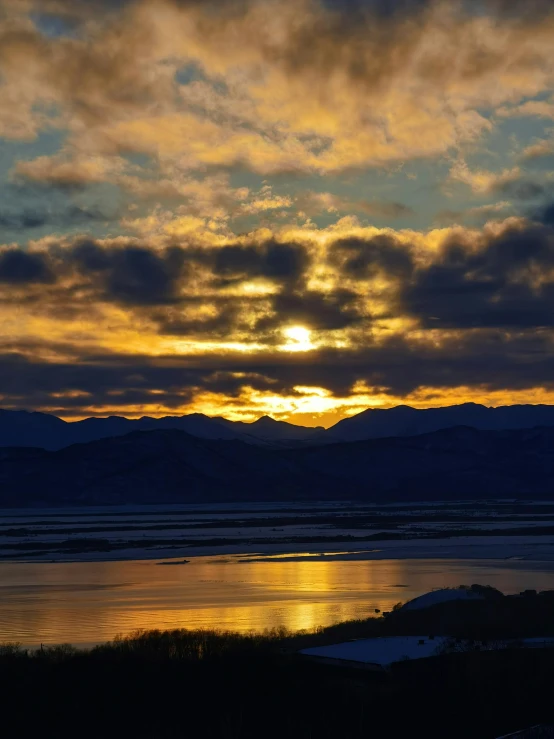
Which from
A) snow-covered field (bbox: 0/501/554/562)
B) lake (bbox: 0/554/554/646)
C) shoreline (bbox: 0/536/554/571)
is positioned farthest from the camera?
snow-covered field (bbox: 0/501/554/562)

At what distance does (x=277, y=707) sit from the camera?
26.4 m

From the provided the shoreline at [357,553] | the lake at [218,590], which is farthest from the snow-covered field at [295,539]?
the lake at [218,590]

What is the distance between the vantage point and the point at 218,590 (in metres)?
54.8

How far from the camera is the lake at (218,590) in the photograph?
42.3 metres

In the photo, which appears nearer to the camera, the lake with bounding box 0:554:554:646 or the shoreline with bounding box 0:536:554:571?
the lake with bounding box 0:554:554:646

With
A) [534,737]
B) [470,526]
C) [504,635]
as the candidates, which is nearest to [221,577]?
[504,635]

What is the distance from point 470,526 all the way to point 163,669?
93.8m

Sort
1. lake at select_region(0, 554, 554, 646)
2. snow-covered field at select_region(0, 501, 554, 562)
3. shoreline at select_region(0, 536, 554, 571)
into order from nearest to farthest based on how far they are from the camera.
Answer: lake at select_region(0, 554, 554, 646) → shoreline at select_region(0, 536, 554, 571) → snow-covered field at select_region(0, 501, 554, 562)

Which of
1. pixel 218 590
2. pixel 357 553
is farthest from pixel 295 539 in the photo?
pixel 218 590

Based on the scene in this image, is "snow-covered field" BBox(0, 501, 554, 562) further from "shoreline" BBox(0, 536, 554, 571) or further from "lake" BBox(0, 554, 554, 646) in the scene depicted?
"lake" BBox(0, 554, 554, 646)

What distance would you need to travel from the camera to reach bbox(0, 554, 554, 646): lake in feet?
139

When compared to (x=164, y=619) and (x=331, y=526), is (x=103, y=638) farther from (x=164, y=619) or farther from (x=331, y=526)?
(x=331, y=526)

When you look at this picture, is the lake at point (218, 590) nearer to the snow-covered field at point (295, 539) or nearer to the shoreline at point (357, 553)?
the shoreline at point (357, 553)

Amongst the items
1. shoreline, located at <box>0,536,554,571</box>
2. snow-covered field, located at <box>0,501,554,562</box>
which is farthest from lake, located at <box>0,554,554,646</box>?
snow-covered field, located at <box>0,501,554,562</box>
